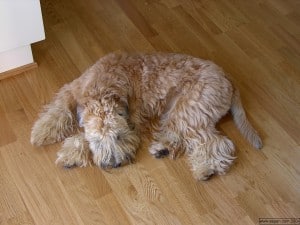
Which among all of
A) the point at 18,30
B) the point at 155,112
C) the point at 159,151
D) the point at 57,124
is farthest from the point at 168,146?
the point at 18,30

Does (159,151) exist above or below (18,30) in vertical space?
below

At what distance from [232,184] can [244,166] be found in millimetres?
134

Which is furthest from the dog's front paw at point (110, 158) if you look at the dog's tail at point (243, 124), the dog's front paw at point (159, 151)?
the dog's tail at point (243, 124)

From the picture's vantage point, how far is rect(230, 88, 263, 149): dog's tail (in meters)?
2.26

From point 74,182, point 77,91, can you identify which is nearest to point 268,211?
point 74,182

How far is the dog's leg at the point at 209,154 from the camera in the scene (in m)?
2.16

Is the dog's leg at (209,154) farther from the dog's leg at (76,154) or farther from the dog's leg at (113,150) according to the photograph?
the dog's leg at (76,154)

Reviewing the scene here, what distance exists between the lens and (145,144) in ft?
7.53

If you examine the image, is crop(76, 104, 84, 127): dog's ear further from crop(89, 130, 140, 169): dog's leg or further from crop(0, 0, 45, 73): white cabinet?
crop(0, 0, 45, 73): white cabinet

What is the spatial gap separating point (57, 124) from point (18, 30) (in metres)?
0.56

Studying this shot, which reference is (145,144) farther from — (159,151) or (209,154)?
(209,154)

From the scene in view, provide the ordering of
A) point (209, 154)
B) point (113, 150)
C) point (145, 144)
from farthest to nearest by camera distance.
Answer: point (145, 144) → point (209, 154) → point (113, 150)

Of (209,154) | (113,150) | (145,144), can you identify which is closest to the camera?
(113,150)

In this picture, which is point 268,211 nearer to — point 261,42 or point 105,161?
point 105,161
